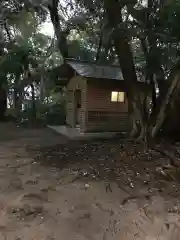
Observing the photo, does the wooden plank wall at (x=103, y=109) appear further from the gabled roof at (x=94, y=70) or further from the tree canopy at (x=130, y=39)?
the tree canopy at (x=130, y=39)

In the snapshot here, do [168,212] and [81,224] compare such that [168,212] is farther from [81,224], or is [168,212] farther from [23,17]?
[23,17]

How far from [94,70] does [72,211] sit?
8169 mm

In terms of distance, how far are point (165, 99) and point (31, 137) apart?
4.60 m

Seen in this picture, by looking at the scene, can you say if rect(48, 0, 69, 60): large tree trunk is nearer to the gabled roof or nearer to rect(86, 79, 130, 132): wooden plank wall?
the gabled roof

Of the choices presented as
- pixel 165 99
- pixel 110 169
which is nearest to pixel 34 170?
pixel 110 169

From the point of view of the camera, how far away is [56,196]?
4.89 meters

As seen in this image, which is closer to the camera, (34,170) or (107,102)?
(34,170)

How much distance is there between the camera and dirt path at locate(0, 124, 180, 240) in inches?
158

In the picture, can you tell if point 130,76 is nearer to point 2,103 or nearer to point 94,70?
point 94,70

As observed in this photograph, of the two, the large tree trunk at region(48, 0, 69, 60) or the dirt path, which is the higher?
the large tree trunk at region(48, 0, 69, 60)

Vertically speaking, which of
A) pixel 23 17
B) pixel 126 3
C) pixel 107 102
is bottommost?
pixel 107 102

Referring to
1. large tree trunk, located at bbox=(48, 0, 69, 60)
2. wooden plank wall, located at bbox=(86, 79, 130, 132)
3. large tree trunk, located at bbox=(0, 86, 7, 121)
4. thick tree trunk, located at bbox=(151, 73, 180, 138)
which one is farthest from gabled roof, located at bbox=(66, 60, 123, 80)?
thick tree trunk, located at bbox=(151, 73, 180, 138)

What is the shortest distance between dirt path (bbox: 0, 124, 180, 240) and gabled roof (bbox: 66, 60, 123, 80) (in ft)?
20.8

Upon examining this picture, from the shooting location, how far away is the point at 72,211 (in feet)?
14.6
